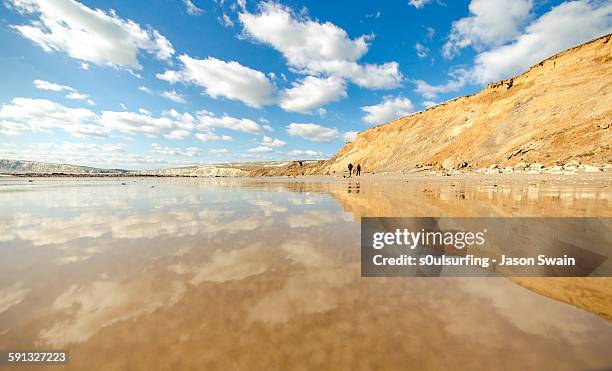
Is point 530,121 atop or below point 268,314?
atop

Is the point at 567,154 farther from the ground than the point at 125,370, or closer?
farther from the ground

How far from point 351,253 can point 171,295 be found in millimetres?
2586

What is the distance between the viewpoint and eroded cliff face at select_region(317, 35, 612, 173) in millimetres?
27109

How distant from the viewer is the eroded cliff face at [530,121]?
88.9 feet

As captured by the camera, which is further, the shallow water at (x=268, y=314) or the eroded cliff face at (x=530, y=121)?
the eroded cliff face at (x=530, y=121)

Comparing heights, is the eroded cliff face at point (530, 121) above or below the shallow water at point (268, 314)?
above

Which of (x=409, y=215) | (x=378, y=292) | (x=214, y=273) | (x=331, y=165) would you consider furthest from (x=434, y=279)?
(x=331, y=165)

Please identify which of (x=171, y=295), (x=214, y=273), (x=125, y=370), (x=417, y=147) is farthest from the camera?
(x=417, y=147)

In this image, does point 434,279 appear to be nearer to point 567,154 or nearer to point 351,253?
point 351,253

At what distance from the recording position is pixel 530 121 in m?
35.2

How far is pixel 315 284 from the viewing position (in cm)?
318

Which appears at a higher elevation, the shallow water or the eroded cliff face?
the eroded cliff face

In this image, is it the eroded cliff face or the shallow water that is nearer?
the shallow water

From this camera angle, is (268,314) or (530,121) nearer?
(268,314)
